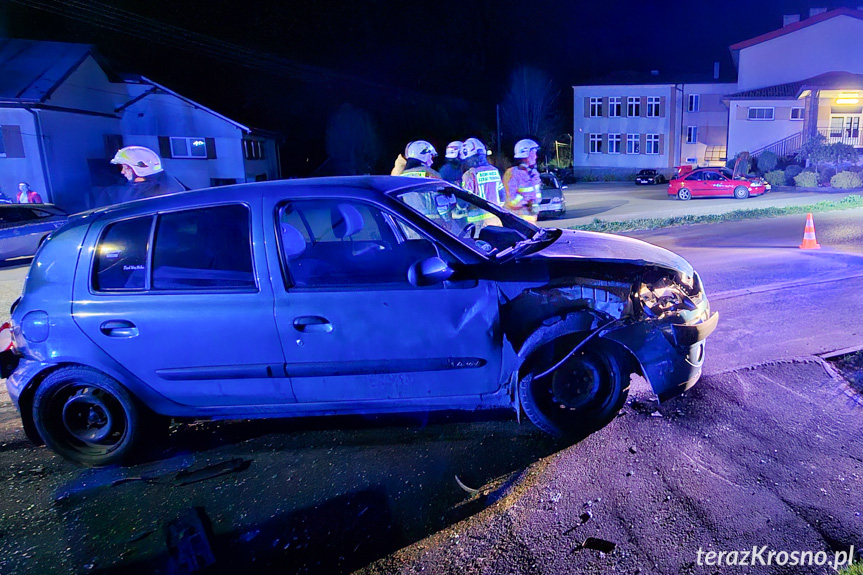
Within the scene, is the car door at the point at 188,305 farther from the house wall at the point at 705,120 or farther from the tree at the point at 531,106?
the tree at the point at 531,106

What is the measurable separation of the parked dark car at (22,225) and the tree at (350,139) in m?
29.8

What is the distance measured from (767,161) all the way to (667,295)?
35778mm

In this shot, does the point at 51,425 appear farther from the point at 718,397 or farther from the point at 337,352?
Answer: the point at 718,397

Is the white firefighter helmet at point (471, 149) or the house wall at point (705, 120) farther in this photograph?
the house wall at point (705, 120)

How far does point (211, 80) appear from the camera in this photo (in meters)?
39.9

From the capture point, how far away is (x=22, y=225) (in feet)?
48.6

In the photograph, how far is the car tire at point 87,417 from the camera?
160 inches

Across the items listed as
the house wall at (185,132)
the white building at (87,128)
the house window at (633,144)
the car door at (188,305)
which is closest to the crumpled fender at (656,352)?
the car door at (188,305)

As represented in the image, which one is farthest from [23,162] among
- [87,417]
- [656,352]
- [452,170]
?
[656,352]

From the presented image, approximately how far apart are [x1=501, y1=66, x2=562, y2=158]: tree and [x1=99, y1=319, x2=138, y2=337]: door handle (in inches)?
2018

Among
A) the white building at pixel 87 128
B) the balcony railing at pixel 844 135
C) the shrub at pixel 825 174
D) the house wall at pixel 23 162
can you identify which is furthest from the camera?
the balcony railing at pixel 844 135

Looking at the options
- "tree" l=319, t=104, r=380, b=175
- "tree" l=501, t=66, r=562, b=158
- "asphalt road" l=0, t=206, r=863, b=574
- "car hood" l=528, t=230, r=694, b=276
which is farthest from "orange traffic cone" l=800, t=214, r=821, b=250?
"tree" l=501, t=66, r=562, b=158

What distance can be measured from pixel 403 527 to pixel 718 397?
266 centimetres

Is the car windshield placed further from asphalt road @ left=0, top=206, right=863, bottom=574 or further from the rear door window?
asphalt road @ left=0, top=206, right=863, bottom=574
